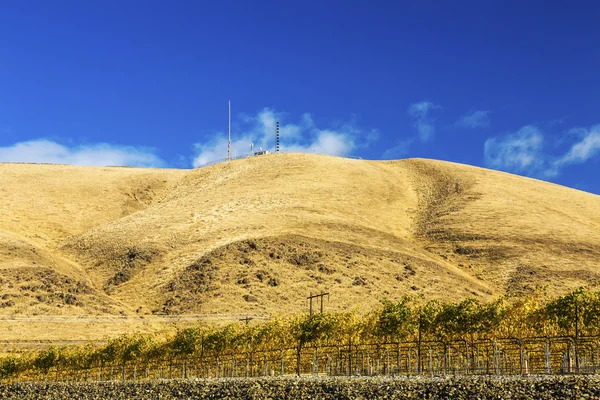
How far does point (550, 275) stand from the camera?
5443 inches

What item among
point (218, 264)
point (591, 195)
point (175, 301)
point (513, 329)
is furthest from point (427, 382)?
point (591, 195)

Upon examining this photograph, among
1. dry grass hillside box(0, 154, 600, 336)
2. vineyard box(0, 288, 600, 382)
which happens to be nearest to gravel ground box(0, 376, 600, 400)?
vineyard box(0, 288, 600, 382)

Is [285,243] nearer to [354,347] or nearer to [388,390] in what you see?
[354,347]

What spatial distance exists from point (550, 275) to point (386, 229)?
36.0 metres

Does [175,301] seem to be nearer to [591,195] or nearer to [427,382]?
[427,382]

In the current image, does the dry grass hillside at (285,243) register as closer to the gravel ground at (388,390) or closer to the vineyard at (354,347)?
the vineyard at (354,347)

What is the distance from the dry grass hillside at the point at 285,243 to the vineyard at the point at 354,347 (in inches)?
913

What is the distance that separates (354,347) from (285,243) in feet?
186

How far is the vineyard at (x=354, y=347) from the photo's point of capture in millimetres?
64250

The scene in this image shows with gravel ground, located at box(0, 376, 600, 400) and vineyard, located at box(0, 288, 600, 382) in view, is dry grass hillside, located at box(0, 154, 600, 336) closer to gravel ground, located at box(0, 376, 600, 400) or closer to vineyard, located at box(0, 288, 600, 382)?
vineyard, located at box(0, 288, 600, 382)

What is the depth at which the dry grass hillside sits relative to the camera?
12306cm

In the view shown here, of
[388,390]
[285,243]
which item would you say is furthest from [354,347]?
[285,243]

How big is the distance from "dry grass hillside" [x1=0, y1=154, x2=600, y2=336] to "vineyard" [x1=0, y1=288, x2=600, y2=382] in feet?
76.1

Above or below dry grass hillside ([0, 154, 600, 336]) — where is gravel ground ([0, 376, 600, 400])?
below
